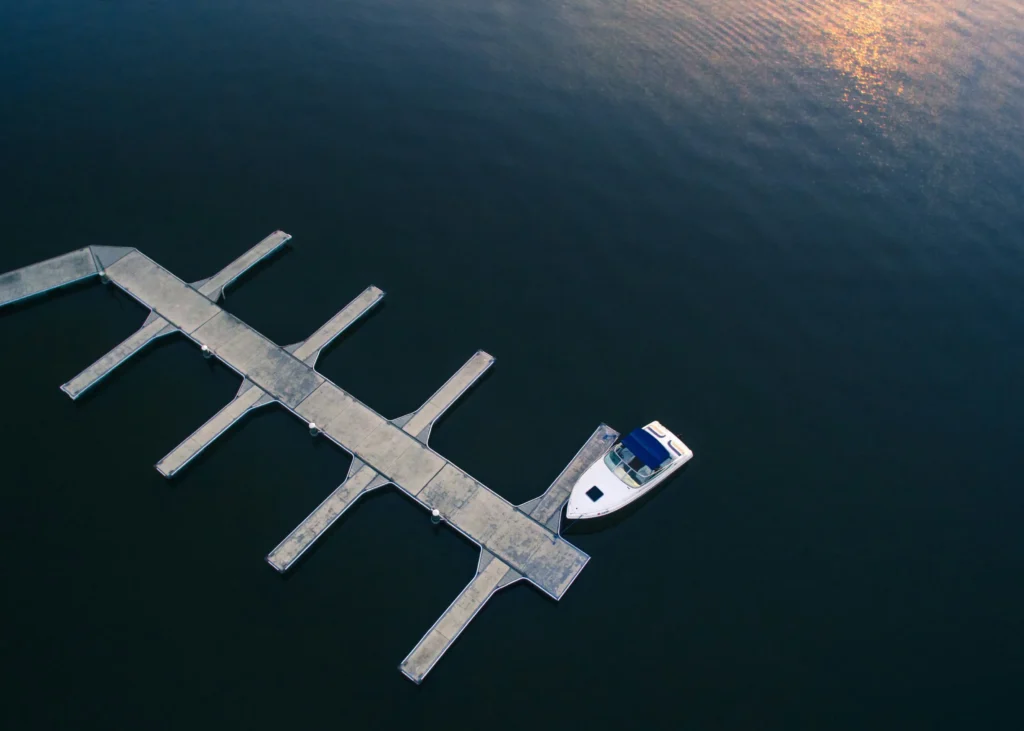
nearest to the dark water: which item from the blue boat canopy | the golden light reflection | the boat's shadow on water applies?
the golden light reflection

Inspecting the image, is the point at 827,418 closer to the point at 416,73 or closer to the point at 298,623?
the point at 298,623

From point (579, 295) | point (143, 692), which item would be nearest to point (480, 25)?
point (579, 295)

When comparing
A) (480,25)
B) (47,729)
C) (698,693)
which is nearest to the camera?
(47,729)

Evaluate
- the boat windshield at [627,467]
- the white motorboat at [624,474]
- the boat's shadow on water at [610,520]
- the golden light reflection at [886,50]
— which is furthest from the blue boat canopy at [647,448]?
the golden light reflection at [886,50]

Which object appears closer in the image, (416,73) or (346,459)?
(346,459)

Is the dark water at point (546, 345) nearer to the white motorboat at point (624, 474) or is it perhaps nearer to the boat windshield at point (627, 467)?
the white motorboat at point (624, 474)

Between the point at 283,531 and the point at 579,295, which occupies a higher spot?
the point at 579,295
